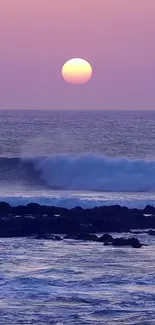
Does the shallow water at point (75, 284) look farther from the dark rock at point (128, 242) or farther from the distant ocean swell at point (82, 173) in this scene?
the distant ocean swell at point (82, 173)

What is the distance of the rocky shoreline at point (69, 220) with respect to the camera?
2650 cm

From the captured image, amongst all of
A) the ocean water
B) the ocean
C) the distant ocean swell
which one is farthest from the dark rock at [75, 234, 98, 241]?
the distant ocean swell

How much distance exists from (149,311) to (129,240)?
7.37 m

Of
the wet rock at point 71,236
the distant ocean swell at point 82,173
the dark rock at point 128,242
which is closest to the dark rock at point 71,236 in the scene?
the wet rock at point 71,236

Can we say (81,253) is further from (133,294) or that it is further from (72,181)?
(72,181)

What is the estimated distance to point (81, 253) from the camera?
→ 2294 centimetres

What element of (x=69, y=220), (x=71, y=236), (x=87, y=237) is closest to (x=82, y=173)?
(x=69, y=220)

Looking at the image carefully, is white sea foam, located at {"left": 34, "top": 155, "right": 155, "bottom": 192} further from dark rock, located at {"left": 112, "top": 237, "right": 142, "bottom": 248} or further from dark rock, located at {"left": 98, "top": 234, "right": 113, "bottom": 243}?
dark rock, located at {"left": 112, "top": 237, "right": 142, "bottom": 248}

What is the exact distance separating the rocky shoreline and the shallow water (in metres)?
1.99

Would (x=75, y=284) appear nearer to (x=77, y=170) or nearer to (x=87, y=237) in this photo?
(x=87, y=237)

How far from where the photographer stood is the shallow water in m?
16.7

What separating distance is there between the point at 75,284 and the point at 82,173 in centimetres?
2852

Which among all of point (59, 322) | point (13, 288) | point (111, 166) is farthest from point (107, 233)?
point (111, 166)

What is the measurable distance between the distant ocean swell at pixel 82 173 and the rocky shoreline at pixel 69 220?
12.3 m
